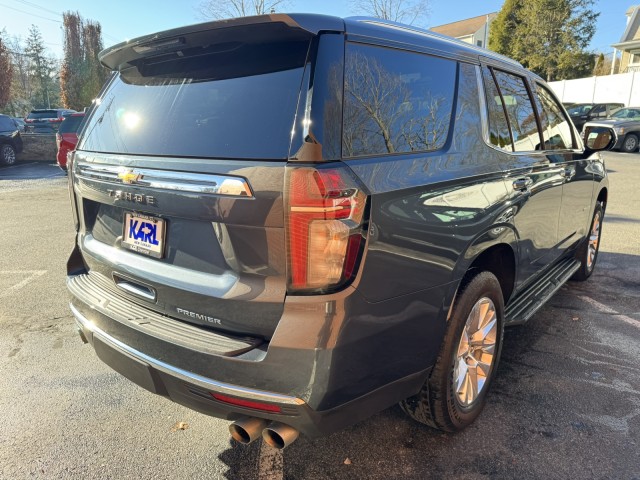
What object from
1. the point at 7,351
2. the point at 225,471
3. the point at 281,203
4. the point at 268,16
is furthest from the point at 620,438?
the point at 7,351

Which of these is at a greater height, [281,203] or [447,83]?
[447,83]

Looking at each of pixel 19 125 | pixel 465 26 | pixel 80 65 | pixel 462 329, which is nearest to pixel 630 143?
pixel 462 329

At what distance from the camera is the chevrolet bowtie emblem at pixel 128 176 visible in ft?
7.00

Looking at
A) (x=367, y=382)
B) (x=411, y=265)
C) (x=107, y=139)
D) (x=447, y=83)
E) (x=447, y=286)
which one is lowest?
(x=367, y=382)

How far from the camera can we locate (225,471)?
92.6 inches

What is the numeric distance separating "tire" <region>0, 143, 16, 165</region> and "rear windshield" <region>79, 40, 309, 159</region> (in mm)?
15608

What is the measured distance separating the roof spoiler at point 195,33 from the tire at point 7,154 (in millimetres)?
15417

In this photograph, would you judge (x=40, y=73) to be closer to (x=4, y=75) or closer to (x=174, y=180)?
(x=4, y=75)

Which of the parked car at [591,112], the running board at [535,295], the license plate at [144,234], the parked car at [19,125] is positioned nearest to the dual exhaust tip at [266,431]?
the license plate at [144,234]

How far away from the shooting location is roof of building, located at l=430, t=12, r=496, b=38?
53.0 m

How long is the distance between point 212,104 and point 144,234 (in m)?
0.65

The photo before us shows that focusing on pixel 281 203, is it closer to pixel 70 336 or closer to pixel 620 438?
pixel 620 438

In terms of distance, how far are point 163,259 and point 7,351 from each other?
2.24m

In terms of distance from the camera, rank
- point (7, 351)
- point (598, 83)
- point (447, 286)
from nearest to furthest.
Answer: point (447, 286) < point (7, 351) < point (598, 83)
